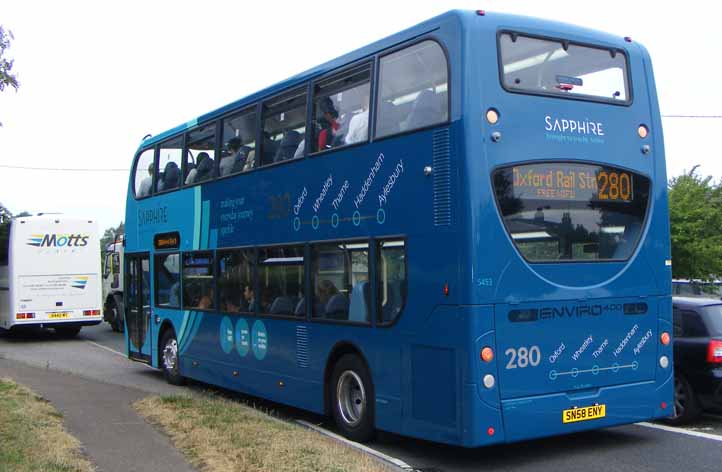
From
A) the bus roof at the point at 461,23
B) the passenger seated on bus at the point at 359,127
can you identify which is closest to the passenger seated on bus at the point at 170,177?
the bus roof at the point at 461,23

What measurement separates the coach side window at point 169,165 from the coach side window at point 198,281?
1.33m

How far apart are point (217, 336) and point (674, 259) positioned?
24.0 metres

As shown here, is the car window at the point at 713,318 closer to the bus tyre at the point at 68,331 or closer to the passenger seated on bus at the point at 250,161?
the passenger seated on bus at the point at 250,161

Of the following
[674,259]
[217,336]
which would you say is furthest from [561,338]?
[674,259]

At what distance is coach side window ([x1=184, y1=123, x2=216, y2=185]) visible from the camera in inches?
511

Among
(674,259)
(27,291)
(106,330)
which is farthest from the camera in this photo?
(674,259)

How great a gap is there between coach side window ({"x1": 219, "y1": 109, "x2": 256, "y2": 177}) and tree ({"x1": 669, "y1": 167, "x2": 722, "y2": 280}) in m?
23.4

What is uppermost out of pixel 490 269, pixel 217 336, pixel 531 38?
pixel 531 38

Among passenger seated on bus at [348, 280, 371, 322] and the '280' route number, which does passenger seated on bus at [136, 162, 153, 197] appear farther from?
the '280' route number

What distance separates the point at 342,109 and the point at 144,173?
7.07m

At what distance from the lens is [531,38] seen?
8.36 m

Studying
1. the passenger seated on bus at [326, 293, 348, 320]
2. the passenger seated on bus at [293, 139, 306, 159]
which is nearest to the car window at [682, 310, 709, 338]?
the passenger seated on bus at [326, 293, 348, 320]

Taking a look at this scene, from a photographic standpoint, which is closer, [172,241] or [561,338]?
[561,338]

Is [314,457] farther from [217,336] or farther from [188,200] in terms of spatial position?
[188,200]
